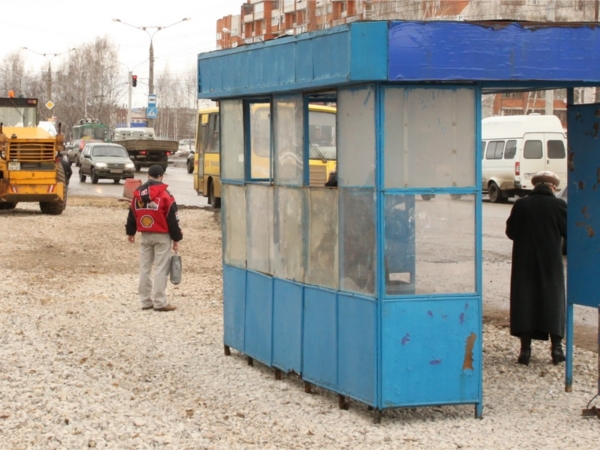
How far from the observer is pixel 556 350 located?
8.73 m

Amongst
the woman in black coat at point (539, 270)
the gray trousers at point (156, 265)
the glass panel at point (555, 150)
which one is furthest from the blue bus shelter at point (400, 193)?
the glass panel at point (555, 150)

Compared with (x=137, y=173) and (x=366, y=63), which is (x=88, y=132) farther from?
(x=366, y=63)

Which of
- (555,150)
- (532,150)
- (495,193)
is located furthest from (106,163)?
(555,150)

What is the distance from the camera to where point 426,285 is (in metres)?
6.81

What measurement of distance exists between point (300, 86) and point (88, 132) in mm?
70136

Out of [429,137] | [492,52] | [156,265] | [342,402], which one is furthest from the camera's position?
[156,265]

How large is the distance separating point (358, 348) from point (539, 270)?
2.32m

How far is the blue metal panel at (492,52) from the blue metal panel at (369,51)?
5cm

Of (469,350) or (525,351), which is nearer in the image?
(469,350)

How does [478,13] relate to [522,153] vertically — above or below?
above

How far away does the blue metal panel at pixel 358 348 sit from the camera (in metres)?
6.71

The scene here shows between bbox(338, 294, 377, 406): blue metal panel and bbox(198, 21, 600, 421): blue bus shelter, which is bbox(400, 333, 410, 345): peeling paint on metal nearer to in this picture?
bbox(198, 21, 600, 421): blue bus shelter

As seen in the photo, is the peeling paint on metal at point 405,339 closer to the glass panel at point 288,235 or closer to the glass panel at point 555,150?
the glass panel at point 288,235

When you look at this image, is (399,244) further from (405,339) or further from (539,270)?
(539,270)
